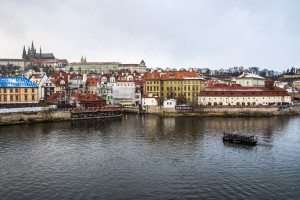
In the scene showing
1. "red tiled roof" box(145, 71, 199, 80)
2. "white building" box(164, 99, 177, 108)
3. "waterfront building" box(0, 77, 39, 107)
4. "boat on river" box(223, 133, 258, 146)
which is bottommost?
"boat on river" box(223, 133, 258, 146)

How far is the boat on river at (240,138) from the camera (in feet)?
163

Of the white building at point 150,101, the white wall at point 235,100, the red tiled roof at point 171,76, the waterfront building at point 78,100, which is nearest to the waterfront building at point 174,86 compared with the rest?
the red tiled roof at point 171,76

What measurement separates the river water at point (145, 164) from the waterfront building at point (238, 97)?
29.2m

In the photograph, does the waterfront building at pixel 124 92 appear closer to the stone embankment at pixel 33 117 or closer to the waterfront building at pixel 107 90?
the waterfront building at pixel 107 90

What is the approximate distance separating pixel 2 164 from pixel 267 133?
1483 inches

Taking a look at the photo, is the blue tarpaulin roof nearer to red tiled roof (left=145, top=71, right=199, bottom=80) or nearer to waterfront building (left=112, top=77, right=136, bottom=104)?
waterfront building (left=112, top=77, right=136, bottom=104)

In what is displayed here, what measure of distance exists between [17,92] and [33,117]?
11991 mm

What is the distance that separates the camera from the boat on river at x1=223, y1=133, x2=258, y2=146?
1959 inches

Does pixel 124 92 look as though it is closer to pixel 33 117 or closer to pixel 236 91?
pixel 236 91

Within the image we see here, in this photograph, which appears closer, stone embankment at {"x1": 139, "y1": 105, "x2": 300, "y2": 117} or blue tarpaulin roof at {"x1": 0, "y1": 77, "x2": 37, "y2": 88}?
blue tarpaulin roof at {"x1": 0, "y1": 77, "x2": 37, "y2": 88}

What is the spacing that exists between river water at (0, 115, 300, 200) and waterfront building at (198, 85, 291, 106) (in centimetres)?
2919

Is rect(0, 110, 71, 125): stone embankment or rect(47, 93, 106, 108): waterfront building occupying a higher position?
rect(47, 93, 106, 108): waterfront building

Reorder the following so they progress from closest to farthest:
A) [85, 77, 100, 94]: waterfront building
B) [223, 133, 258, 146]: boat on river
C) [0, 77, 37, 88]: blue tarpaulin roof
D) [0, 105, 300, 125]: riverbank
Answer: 1. [223, 133, 258, 146]: boat on river
2. [0, 105, 300, 125]: riverbank
3. [0, 77, 37, 88]: blue tarpaulin roof
4. [85, 77, 100, 94]: waterfront building

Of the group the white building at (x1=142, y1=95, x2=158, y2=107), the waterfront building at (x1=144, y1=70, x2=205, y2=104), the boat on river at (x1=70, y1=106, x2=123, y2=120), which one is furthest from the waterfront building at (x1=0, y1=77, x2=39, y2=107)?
the waterfront building at (x1=144, y1=70, x2=205, y2=104)
